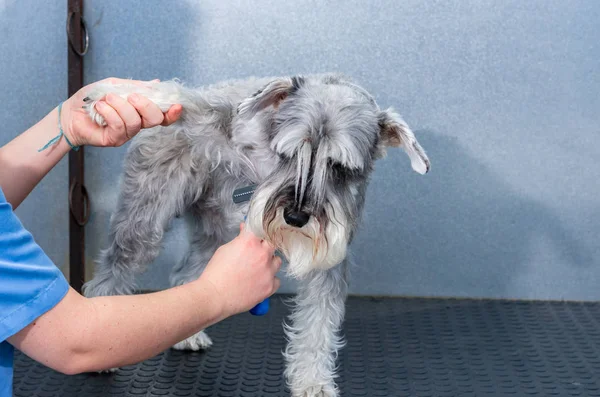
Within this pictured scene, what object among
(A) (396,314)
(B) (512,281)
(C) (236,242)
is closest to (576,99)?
(B) (512,281)

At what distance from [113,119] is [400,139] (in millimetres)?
881

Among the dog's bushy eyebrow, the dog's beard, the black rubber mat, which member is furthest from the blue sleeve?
the black rubber mat

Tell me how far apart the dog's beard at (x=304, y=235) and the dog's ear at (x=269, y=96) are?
0.25 metres

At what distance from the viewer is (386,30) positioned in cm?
314

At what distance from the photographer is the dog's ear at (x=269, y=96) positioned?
2.10 meters

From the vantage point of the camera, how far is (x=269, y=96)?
7.09 ft

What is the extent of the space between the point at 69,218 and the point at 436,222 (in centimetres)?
164

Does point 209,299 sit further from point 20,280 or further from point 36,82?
point 36,82

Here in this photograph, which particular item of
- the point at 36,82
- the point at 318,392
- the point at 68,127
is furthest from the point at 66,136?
the point at 36,82

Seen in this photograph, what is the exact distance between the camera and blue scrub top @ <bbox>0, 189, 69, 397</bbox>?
1181mm

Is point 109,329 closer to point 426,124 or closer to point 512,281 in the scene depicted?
point 426,124

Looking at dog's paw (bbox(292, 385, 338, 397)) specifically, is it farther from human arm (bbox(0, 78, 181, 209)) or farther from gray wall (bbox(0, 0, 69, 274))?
gray wall (bbox(0, 0, 69, 274))

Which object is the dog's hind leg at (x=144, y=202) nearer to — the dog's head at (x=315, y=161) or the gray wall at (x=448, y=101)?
the dog's head at (x=315, y=161)

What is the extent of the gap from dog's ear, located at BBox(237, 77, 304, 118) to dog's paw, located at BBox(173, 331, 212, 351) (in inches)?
38.8
